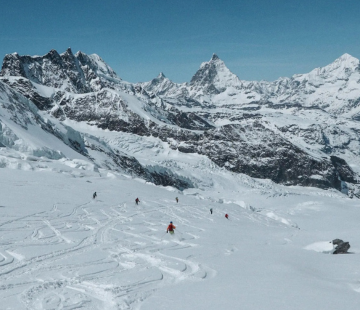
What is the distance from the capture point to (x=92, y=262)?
14.3 m

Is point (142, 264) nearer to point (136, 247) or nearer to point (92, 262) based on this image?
point (92, 262)

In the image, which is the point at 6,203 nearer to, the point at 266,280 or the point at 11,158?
the point at 266,280

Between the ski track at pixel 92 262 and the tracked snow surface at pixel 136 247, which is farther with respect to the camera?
the tracked snow surface at pixel 136 247

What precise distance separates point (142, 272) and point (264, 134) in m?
183

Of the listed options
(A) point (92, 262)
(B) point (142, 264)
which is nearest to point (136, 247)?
(B) point (142, 264)

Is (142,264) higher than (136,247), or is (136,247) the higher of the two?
(142,264)

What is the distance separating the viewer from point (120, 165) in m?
103

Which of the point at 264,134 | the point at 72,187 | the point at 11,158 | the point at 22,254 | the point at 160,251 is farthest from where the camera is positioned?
the point at 264,134

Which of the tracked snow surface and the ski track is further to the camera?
the tracked snow surface

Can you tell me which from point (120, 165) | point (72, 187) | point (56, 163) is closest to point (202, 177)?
point (120, 165)

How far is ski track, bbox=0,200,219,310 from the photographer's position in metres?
10.3

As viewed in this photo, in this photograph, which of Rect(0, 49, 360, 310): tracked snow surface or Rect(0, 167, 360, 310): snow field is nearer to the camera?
Rect(0, 167, 360, 310): snow field

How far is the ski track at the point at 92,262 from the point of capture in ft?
33.7

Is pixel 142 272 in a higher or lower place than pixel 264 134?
lower
